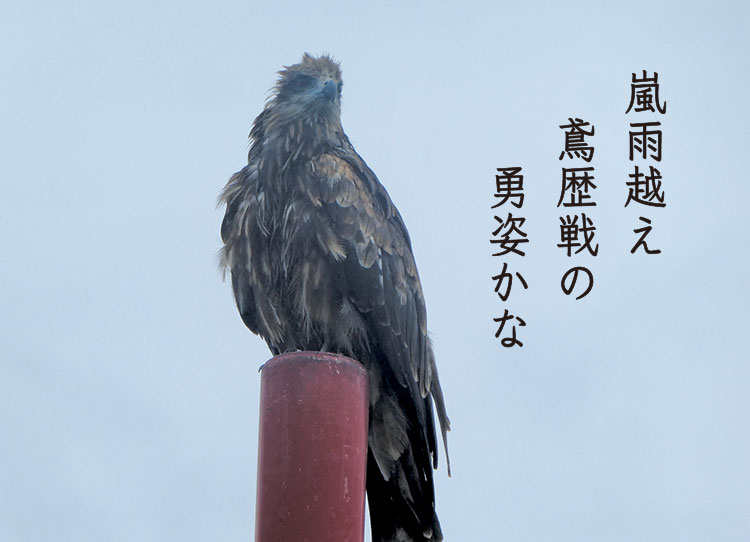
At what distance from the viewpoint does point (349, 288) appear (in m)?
7.49

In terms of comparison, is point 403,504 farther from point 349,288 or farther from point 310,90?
point 310,90

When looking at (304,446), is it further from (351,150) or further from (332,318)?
(351,150)

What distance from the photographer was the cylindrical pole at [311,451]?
5.68 metres

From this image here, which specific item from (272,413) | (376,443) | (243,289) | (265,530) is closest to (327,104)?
(243,289)

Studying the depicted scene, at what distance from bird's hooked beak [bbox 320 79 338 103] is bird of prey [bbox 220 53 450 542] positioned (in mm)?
399

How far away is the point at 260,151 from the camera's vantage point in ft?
26.3

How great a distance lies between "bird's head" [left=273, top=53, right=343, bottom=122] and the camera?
8.19 m

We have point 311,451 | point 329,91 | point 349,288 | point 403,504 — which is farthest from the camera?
point 329,91

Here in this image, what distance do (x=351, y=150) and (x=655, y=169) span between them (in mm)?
3947

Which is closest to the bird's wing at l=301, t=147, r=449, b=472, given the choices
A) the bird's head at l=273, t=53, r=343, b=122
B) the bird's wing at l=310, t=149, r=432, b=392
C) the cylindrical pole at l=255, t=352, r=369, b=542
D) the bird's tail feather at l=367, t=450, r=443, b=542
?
the bird's wing at l=310, t=149, r=432, b=392

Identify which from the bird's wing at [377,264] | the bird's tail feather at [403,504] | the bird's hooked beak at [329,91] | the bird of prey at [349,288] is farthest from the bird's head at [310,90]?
the bird's tail feather at [403,504]

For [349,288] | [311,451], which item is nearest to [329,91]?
[349,288]

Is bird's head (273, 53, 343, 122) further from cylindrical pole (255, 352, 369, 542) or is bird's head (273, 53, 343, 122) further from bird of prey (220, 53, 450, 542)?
cylindrical pole (255, 352, 369, 542)

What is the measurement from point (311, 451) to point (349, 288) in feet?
6.11
